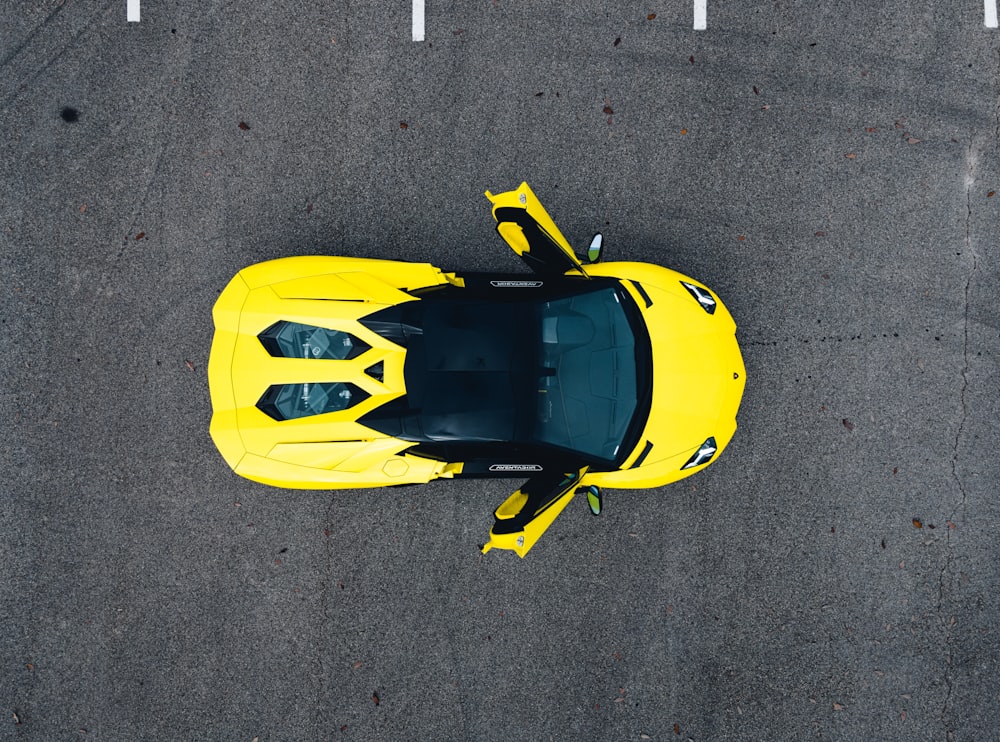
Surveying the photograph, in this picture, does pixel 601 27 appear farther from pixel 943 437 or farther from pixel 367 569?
pixel 367 569

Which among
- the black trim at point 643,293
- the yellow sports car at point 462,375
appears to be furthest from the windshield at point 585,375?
the black trim at point 643,293

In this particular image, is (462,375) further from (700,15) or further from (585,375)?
(700,15)

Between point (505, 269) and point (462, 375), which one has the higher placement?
point (505, 269)

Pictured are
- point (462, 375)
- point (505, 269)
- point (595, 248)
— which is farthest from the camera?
point (505, 269)

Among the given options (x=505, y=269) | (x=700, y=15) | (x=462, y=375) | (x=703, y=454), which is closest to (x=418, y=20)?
(x=505, y=269)

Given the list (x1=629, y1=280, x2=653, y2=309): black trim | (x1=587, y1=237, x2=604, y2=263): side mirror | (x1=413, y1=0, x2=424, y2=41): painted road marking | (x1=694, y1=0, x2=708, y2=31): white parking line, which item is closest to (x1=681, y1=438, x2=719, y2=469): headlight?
(x1=629, y1=280, x2=653, y2=309): black trim

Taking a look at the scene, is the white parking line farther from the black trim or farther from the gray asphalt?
the black trim
